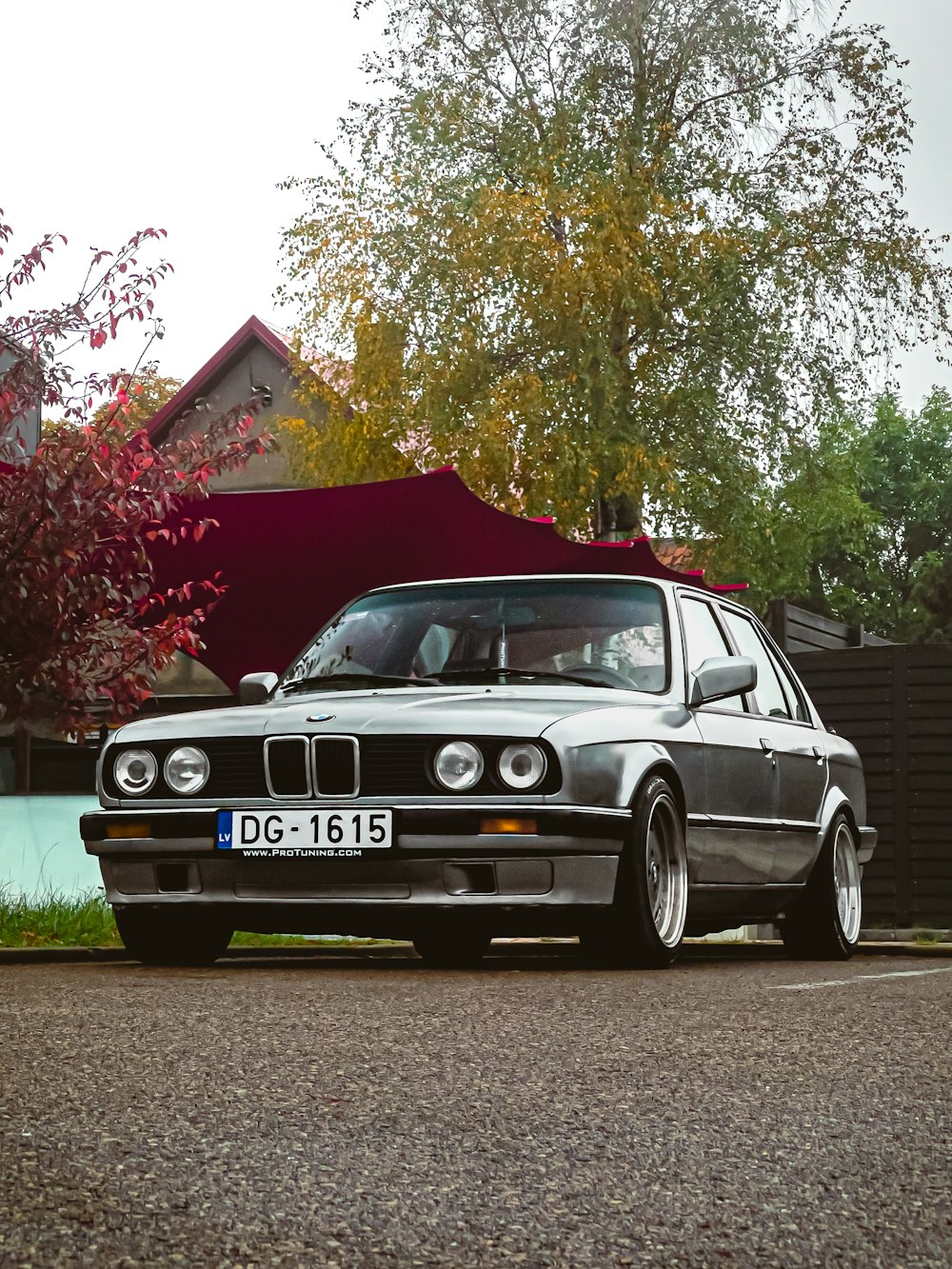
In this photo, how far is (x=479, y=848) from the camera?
7.34 m

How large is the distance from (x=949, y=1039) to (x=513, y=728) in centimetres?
230

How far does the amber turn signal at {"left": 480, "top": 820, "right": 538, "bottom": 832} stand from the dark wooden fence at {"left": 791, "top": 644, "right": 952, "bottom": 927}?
8578 mm

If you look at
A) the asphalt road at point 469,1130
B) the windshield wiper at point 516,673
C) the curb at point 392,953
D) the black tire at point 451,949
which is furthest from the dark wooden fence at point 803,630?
the asphalt road at point 469,1130

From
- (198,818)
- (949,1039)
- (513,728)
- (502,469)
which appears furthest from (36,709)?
(502,469)

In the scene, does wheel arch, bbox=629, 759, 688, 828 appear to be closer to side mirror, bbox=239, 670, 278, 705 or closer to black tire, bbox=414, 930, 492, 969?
black tire, bbox=414, 930, 492, 969

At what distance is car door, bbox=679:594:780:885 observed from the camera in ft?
27.7

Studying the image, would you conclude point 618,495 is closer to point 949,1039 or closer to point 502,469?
point 502,469

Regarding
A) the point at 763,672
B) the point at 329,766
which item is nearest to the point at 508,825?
the point at 329,766

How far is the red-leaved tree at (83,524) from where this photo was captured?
10.7m

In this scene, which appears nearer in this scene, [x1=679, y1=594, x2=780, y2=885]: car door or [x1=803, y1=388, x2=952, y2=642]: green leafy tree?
[x1=679, y1=594, x2=780, y2=885]: car door

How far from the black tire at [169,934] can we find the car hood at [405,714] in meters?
0.67

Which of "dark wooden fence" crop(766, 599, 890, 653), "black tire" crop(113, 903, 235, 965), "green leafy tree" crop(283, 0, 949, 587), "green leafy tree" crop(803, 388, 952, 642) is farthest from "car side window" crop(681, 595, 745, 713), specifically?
"green leafy tree" crop(803, 388, 952, 642)

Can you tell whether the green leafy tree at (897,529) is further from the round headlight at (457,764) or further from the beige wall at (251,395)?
the round headlight at (457,764)

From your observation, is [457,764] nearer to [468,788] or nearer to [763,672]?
[468,788]
